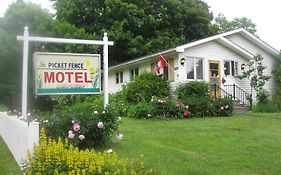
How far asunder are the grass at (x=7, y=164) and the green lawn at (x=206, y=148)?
7.27 feet

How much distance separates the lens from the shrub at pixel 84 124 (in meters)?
8.27

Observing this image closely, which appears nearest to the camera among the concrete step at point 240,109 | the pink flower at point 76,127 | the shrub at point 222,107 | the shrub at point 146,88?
the pink flower at point 76,127

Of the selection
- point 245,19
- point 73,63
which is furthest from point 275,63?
point 245,19

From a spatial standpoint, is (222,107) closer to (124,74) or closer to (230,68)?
(230,68)

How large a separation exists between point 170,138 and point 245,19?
45.7 m

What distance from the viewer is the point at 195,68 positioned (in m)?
20.9

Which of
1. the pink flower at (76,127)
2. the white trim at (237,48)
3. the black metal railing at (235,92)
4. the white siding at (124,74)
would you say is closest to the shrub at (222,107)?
the black metal railing at (235,92)

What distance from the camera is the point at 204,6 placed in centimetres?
3891

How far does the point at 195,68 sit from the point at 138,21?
13.9 metres

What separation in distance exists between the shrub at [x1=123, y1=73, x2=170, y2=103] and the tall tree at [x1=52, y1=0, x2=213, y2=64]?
1271 cm

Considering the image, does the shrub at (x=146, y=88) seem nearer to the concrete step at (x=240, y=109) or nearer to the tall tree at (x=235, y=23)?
the concrete step at (x=240, y=109)

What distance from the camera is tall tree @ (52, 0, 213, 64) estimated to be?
33.3 metres

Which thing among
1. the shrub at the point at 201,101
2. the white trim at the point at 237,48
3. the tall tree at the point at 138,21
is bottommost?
the shrub at the point at 201,101

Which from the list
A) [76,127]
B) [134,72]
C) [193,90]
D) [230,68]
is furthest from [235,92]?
[76,127]
